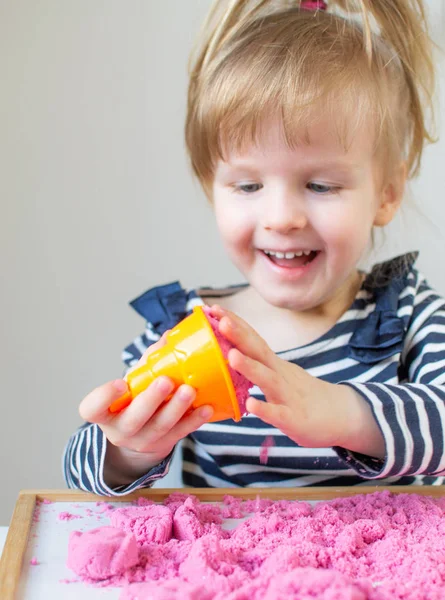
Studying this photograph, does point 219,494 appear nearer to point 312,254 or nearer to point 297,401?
point 297,401

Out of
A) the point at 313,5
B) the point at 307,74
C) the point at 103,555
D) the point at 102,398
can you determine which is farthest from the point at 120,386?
the point at 313,5

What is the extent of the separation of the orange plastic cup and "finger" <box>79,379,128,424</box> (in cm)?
1

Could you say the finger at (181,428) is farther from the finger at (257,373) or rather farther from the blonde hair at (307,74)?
the blonde hair at (307,74)

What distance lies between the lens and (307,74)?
78 centimetres

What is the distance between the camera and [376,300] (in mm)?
960

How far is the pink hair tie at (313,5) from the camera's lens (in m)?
0.88

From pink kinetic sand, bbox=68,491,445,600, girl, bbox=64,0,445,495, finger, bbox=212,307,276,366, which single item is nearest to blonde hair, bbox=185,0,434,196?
girl, bbox=64,0,445,495

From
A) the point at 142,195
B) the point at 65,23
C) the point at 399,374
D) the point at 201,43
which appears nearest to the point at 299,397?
the point at 399,374

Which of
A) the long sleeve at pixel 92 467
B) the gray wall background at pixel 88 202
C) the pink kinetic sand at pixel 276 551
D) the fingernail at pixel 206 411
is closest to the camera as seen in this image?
the pink kinetic sand at pixel 276 551

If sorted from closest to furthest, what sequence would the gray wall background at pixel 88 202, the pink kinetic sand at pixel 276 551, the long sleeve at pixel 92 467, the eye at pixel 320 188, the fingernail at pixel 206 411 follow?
the pink kinetic sand at pixel 276 551
the fingernail at pixel 206 411
the long sleeve at pixel 92 467
the eye at pixel 320 188
the gray wall background at pixel 88 202

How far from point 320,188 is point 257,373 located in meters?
0.30

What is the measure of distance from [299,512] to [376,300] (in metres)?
0.40

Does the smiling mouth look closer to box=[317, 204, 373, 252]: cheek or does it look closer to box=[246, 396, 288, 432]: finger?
box=[317, 204, 373, 252]: cheek

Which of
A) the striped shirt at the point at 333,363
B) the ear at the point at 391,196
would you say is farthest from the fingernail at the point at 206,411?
the ear at the point at 391,196
